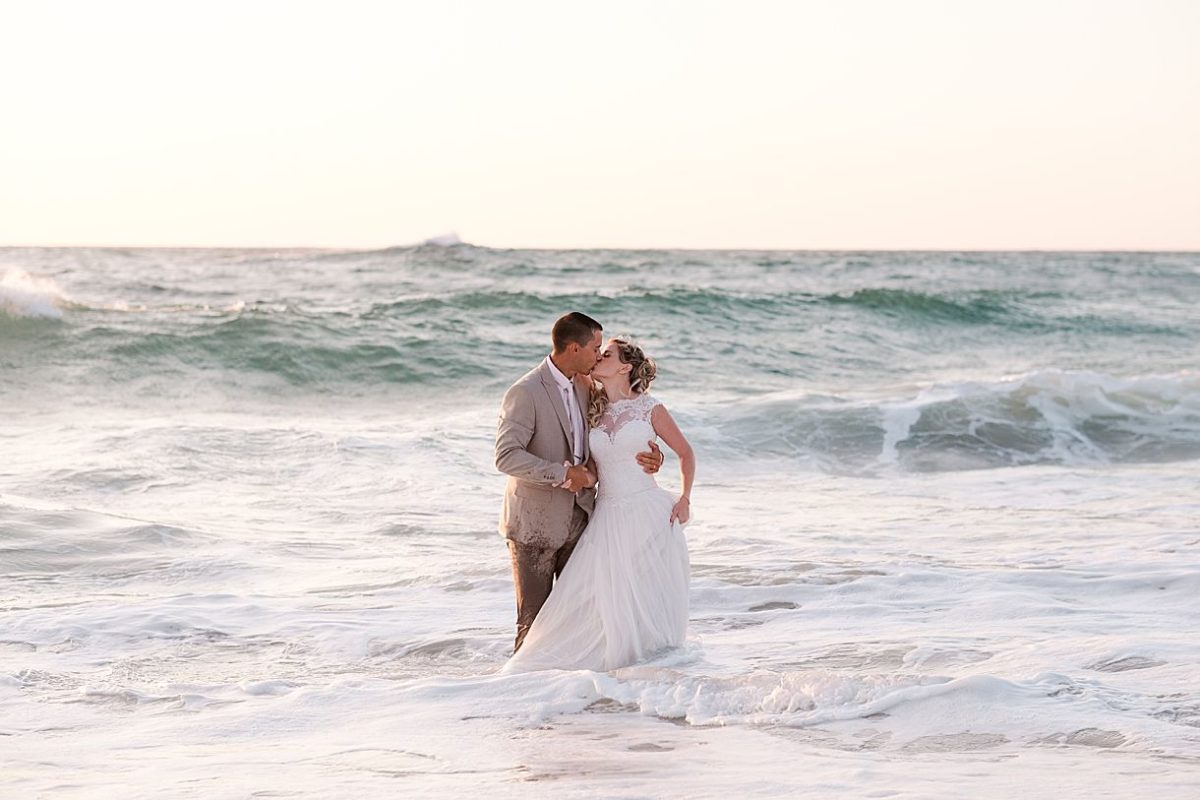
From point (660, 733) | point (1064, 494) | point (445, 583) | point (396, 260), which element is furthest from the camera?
point (396, 260)

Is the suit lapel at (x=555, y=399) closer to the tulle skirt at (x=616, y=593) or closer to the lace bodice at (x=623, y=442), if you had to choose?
the lace bodice at (x=623, y=442)

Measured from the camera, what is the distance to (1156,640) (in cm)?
652

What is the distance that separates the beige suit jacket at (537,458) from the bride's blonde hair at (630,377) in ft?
0.15

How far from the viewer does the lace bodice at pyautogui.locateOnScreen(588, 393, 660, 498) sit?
6.27 m

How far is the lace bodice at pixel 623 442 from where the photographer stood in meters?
6.27

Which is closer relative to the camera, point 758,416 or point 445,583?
point 445,583

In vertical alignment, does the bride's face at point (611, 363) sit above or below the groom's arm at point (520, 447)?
above

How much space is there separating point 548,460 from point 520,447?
0.54ft

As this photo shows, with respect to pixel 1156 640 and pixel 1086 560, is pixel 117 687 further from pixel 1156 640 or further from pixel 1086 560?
pixel 1086 560

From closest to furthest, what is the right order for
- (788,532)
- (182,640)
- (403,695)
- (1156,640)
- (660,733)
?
(660,733)
(403,695)
(1156,640)
(182,640)
(788,532)

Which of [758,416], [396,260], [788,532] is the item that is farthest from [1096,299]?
[788,532]

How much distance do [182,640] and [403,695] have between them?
6.13 feet

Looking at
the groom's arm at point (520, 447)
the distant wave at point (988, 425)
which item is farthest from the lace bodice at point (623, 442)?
the distant wave at point (988, 425)

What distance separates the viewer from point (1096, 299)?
40.9 meters
